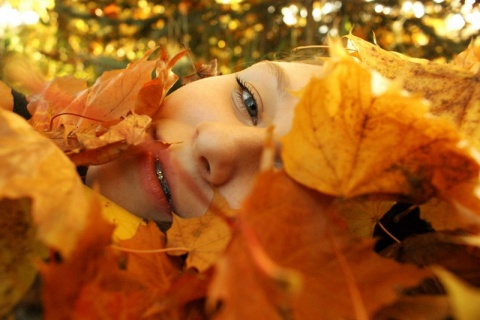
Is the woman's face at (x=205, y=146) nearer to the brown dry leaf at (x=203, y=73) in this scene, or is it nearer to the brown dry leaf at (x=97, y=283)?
the brown dry leaf at (x=97, y=283)

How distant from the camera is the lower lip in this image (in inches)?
31.0

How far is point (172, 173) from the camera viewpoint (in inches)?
30.4

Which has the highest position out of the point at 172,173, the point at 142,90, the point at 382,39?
the point at 142,90

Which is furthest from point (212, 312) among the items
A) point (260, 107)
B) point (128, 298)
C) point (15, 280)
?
point (260, 107)

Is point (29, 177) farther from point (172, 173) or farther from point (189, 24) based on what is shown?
point (189, 24)

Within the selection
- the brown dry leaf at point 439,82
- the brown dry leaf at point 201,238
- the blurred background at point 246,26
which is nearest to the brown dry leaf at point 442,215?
the brown dry leaf at point 439,82

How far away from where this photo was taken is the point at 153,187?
0.79m

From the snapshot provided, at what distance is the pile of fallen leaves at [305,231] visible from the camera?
331 mm

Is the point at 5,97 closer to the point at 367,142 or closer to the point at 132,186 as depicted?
the point at 132,186

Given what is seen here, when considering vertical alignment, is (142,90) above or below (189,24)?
above

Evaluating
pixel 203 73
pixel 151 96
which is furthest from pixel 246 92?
pixel 203 73

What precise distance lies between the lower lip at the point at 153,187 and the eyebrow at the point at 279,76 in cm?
29

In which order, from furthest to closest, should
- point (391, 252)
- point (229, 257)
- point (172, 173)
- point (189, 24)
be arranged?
point (189, 24) < point (172, 173) < point (391, 252) < point (229, 257)

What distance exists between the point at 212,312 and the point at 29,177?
0.22 m
